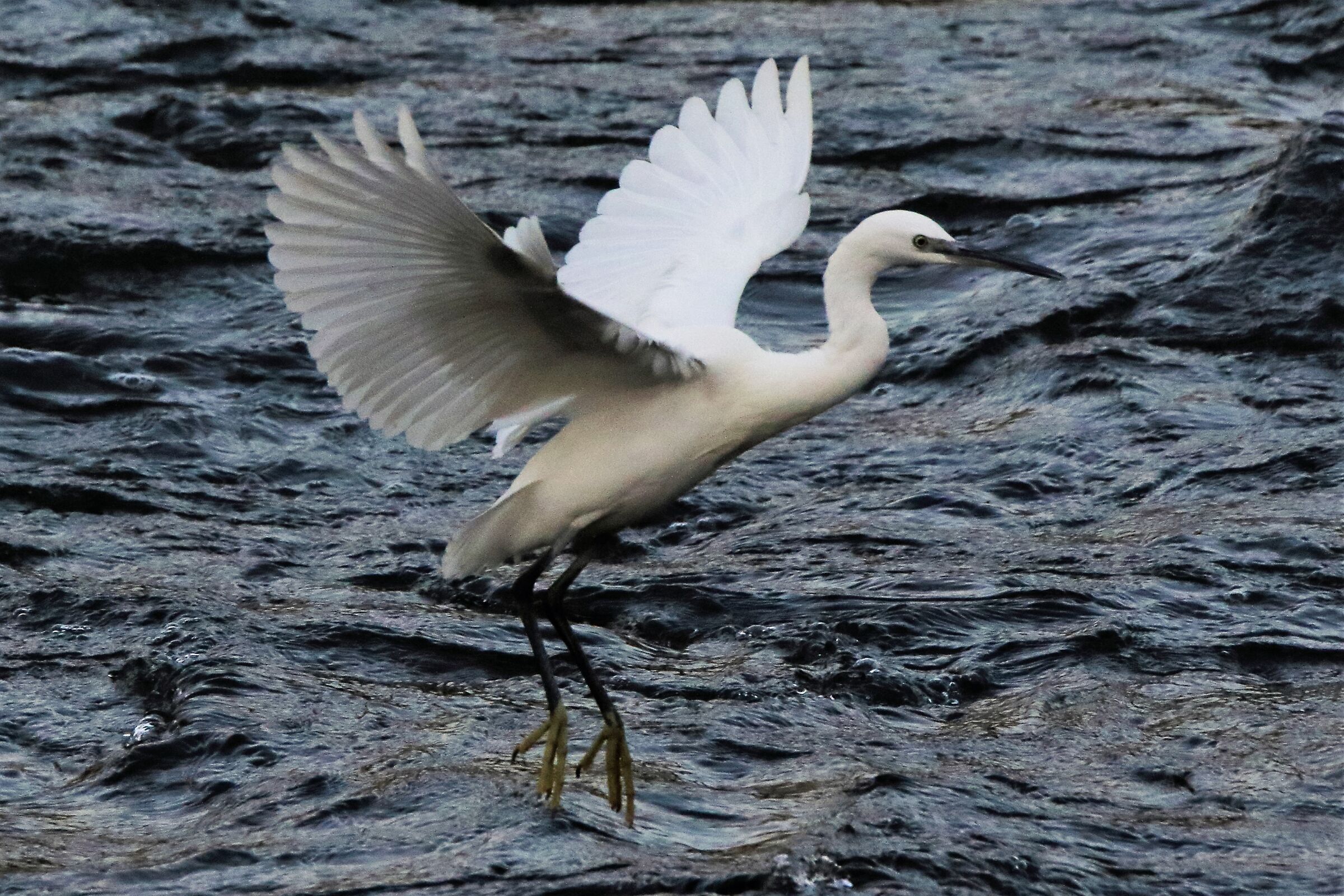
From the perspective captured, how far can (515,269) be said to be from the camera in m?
4.03

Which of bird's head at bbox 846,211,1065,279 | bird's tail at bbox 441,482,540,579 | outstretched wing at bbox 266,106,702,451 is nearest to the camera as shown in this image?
outstretched wing at bbox 266,106,702,451

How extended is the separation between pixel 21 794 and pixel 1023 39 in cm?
781

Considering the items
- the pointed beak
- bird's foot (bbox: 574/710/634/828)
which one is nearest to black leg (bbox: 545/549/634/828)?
bird's foot (bbox: 574/710/634/828)

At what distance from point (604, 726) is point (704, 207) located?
1509mm

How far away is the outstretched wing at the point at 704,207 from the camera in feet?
17.5

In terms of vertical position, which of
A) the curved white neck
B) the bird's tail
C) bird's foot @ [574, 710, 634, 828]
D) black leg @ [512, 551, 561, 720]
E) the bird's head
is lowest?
bird's foot @ [574, 710, 634, 828]

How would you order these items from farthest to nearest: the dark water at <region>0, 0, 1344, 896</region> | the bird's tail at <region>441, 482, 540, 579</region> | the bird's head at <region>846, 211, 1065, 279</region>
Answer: the bird's tail at <region>441, 482, 540, 579</region> < the bird's head at <region>846, 211, 1065, 279</region> < the dark water at <region>0, 0, 1344, 896</region>

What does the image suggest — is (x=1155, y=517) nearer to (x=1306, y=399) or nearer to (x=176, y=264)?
(x=1306, y=399)

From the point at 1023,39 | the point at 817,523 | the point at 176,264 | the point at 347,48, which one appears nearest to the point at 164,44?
the point at 347,48

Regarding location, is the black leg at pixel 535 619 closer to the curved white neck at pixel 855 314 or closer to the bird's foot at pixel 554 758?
the bird's foot at pixel 554 758

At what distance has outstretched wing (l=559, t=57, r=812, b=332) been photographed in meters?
5.34

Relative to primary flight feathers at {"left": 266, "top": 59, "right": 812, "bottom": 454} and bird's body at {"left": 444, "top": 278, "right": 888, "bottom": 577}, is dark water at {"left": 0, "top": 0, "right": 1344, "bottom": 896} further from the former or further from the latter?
primary flight feathers at {"left": 266, "top": 59, "right": 812, "bottom": 454}

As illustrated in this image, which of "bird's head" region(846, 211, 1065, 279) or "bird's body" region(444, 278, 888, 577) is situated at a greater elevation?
→ "bird's head" region(846, 211, 1065, 279)

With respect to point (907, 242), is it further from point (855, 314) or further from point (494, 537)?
point (494, 537)
